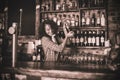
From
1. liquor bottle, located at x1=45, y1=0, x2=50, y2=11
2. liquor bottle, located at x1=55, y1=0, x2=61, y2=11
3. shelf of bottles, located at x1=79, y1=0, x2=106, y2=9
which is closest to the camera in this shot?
shelf of bottles, located at x1=79, y1=0, x2=106, y2=9

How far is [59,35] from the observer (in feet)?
13.6

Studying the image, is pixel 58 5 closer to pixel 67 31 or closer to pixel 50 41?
pixel 67 31

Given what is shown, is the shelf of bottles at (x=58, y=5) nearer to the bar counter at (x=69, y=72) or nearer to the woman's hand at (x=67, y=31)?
the woman's hand at (x=67, y=31)

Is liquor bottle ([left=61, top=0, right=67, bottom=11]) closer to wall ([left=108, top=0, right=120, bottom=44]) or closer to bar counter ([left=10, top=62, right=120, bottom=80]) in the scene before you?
wall ([left=108, top=0, right=120, bottom=44])

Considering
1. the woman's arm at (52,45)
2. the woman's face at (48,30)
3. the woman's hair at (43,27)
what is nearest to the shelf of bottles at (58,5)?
the woman's hair at (43,27)

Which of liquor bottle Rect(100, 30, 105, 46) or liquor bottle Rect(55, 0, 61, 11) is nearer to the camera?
liquor bottle Rect(100, 30, 105, 46)

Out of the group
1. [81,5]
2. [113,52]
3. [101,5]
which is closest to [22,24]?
[81,5]

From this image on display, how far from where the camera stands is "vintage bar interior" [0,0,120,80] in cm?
381

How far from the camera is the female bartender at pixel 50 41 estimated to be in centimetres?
402

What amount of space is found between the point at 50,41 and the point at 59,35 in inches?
8.9

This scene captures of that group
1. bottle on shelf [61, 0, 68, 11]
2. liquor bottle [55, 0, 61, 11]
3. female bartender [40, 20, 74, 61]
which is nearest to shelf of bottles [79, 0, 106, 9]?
bottle on shelf [61, 0, 68, 11]

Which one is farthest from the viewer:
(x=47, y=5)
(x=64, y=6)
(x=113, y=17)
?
(x=47, y=5)

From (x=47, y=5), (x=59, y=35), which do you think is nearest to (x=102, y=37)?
(x=59, y=35)

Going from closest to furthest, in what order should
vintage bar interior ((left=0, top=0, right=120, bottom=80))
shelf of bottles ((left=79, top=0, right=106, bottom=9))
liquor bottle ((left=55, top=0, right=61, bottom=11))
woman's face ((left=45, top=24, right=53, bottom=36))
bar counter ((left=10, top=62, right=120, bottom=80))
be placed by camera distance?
bar counter ((left=10, top=62, right=120, bottom=80))
vintage bar interior ((left=0, top=0, right=120, bottom=80))
shelf of bottles ((left=79, top=0, right=106, bottom=9))
woman's face ((left=45, top=24, right=53, bottom=36))
liquor bottle ((left=55, top=0, right=61, bottom=11))
